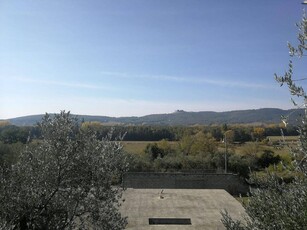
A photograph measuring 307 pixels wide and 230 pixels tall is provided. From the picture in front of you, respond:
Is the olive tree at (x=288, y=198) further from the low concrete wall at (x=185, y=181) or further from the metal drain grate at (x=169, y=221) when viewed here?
the low concrete wall at (x=185, y=181)

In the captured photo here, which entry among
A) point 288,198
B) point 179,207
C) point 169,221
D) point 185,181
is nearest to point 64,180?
point 288,198

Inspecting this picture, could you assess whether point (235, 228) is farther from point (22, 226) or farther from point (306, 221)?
point (22, 226)

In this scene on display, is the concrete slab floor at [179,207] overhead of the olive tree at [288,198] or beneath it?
beneath

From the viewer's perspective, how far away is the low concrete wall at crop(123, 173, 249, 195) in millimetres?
36500

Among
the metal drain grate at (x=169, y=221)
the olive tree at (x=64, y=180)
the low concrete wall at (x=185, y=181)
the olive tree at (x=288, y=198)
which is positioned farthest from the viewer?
the low concrete wall at (x=185, y=181)

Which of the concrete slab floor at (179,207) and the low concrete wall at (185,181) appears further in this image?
the low concrete wall at (185,181)

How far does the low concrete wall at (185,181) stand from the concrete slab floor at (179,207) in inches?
216

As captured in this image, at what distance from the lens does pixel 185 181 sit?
1458 inches

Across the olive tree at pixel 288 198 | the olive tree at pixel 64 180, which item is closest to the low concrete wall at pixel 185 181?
the olive tree at pixel 64 180

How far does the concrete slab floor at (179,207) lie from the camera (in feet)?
68.5

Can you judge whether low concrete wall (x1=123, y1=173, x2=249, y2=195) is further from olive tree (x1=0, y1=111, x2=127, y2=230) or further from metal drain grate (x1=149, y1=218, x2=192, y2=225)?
olive tree (x1=0, y1=111, x2=127, y2=230)

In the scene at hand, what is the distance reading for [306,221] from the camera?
215 inches

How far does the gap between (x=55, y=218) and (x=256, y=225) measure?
4384 millimetres

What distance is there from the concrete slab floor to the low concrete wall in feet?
18.0
